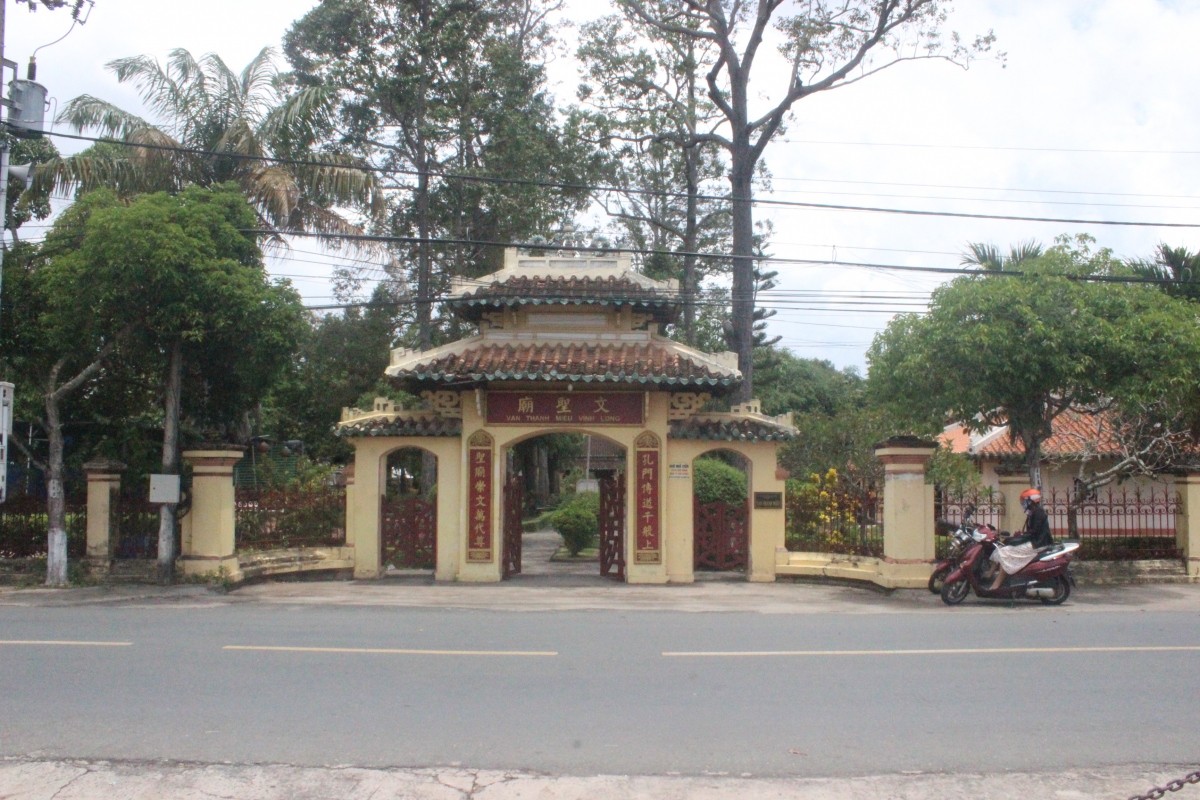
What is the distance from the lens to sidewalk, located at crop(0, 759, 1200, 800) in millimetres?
5492

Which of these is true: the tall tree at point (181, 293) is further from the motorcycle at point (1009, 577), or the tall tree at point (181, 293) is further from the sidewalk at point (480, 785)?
the motorcycle at point (1009, 577)

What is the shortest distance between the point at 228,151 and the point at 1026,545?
1601cm

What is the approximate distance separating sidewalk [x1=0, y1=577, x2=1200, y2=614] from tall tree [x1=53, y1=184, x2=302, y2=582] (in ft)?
4.37

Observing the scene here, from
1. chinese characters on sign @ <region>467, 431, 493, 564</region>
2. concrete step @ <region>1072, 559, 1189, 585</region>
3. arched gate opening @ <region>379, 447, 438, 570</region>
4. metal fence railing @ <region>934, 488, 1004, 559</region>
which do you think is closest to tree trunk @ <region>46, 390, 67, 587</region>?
arched gate opening @ <region>379, 447, 438, 570</region>

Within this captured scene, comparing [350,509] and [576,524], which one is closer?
[350,509]

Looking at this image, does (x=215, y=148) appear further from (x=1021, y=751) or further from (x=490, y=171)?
(x=1021, y=751)

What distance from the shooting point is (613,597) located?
1470 centimetres

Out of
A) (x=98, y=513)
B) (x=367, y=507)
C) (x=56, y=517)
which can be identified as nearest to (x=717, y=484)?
(x=367, y=507)

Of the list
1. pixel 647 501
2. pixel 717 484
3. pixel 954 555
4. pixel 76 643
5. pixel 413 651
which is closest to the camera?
pixel 413 651

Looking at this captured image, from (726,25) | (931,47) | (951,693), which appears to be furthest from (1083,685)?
(726,25)

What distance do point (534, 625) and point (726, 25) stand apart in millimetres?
16937

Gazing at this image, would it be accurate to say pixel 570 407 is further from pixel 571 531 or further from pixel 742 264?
pixel 742 264

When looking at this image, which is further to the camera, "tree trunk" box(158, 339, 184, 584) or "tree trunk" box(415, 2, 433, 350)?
"tree trunk" box(415, 2, 433, 350)

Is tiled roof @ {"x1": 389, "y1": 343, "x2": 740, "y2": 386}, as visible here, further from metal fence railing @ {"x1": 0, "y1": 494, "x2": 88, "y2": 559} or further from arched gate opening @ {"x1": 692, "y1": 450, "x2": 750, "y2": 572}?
metal fence railing @ {"x1": 0, "y1": 494, "x2": 88, "y2": 559}
